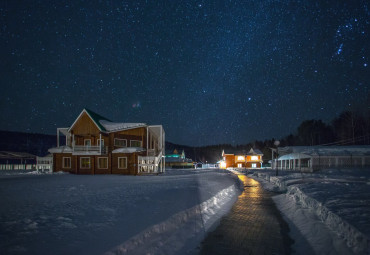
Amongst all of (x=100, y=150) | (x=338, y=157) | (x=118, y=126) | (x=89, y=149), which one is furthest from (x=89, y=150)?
(x=338, y=157)

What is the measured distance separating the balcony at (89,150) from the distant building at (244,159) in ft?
185

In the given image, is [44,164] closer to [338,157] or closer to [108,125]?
[108,125]

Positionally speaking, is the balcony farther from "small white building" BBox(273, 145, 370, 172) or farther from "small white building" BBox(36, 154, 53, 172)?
"small white building" BBox(273, 145, 370, 172)

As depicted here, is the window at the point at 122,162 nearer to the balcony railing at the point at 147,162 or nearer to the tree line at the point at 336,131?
the balcony railing at the point at 147,162

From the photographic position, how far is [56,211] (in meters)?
7.13

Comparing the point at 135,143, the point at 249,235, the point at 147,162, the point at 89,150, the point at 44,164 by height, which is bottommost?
the point at 44,164

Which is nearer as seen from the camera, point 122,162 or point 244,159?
point 122,162

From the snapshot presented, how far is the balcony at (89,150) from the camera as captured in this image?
2844 centimetres

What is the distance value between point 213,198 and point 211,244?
17.6 feet

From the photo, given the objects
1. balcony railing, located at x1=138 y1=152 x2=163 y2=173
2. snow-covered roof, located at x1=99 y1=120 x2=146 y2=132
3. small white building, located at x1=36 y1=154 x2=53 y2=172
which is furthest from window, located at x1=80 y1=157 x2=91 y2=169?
balcony railing, located at x1=138 y1=152 x2=163 y2=173

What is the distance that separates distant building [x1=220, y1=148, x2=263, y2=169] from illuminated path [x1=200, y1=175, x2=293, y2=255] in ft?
227

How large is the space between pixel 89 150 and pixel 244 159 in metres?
63.6

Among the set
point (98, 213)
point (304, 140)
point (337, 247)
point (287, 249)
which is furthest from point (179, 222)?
point (304, 140)

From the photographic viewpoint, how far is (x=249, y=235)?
252 inches
